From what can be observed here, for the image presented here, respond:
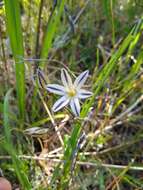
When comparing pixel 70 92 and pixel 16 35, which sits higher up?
pixel 16 35

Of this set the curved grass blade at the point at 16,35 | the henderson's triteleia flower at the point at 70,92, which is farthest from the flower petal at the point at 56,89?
the curved grass blade at the point at 16,35

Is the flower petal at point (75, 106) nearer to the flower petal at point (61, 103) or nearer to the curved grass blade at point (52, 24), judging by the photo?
the flower petal at point (61, 103)

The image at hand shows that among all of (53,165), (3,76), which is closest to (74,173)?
(53,165)

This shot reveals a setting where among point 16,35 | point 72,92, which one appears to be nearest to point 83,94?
point 72,92

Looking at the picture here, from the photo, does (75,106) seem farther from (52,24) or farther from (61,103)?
(52,24)

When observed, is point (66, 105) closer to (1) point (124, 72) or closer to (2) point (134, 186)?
(2) point (134, 186)

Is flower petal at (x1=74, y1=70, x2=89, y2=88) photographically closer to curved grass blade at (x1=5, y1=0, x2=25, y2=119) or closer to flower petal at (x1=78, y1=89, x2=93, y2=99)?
flower petal at (x1=78, y1=89, x2=93, y2=99)

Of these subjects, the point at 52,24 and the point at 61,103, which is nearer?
the point at 61,103
